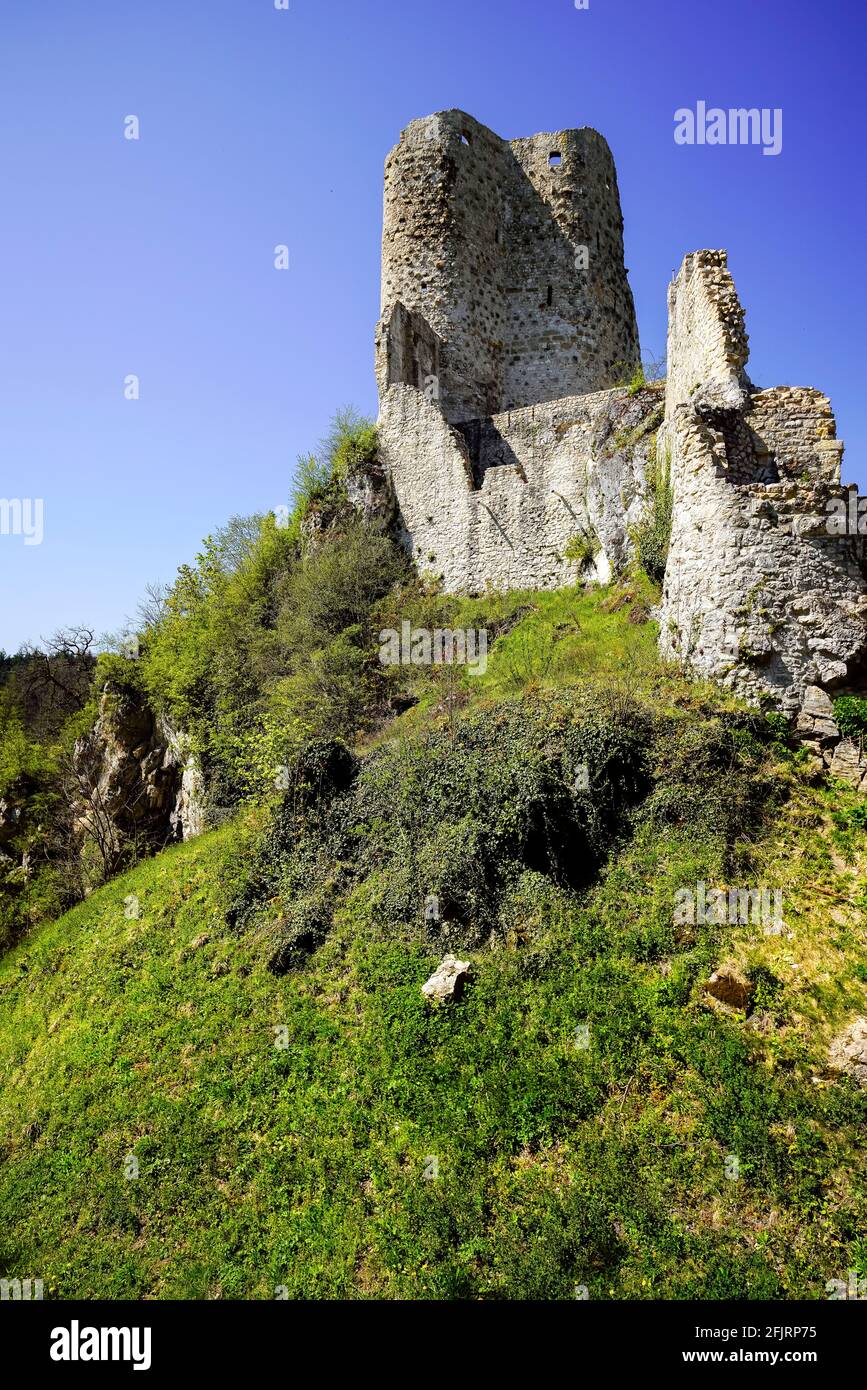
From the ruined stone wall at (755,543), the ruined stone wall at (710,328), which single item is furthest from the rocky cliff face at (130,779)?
the ruined stone wall at (710,328)

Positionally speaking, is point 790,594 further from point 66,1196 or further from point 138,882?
point 138,882

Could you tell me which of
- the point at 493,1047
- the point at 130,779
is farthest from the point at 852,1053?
the point at 130,779

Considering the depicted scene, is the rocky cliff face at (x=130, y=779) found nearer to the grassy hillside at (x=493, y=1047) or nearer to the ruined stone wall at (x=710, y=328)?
the grassy hillside at (x=493, y=1047)

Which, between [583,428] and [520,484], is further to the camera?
[520,484]

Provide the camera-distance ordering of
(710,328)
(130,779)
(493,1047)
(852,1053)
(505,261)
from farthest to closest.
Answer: (505,261), (130,779), (710,328), (493,1047), (852,1053)

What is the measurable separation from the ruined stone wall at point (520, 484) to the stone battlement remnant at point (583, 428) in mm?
47

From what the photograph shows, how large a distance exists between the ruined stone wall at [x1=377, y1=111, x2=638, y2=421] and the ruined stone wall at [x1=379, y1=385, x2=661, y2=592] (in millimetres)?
2394

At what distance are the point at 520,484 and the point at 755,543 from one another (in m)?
8.81

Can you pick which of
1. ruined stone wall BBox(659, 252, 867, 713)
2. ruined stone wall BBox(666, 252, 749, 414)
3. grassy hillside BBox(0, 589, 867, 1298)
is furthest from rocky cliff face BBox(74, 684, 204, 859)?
ruined stone wall BBox(666, 252, 749, 414)

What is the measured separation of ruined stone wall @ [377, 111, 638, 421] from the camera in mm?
23062

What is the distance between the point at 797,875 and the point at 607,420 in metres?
11.9

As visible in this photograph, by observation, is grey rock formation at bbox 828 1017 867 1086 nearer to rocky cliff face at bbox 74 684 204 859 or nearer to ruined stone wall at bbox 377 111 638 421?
rocky cliff face at bbox 74 684 204 859

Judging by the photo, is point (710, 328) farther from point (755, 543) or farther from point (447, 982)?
point (447, 982)

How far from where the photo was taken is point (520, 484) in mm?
18781
